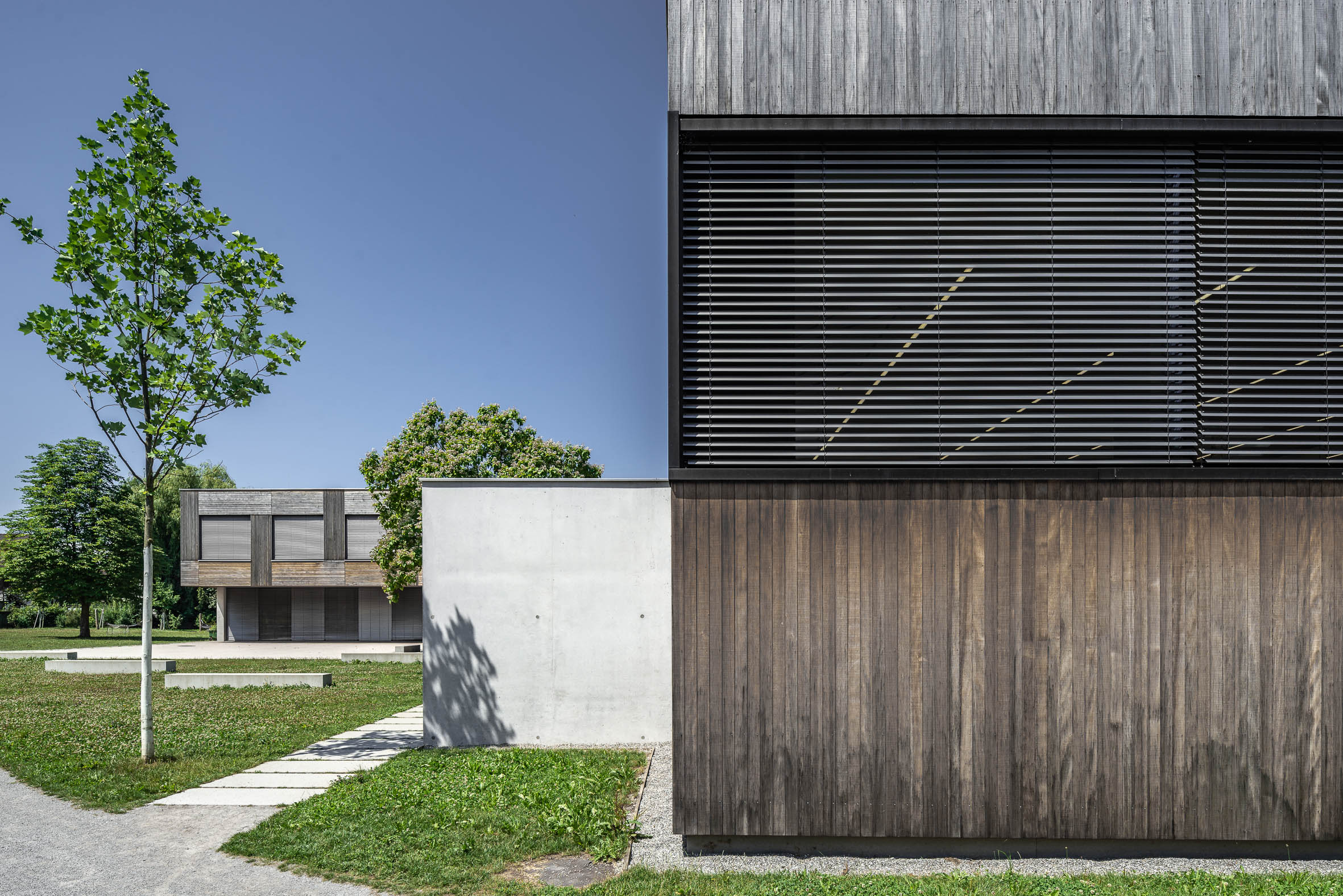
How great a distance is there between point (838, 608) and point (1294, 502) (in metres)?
3.26

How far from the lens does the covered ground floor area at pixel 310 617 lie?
31453mm

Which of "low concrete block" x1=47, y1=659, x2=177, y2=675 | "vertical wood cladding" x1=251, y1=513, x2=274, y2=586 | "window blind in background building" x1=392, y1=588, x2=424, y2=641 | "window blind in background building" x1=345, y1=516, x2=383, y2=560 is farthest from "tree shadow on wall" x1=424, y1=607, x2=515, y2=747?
"vertical wood cladding" x1=251, y1=513, x2=274, y2=586

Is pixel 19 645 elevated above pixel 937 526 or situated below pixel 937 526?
below

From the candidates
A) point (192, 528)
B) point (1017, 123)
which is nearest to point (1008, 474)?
point (1017, 123)

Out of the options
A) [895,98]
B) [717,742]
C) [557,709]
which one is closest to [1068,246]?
[895,98]

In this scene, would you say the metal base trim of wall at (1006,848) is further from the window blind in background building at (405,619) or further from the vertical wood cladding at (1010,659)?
the window blind in background building at (405,619)

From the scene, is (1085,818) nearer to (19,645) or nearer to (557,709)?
(557,709)

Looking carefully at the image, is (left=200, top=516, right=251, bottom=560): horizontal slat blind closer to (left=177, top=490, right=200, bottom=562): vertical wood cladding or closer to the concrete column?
(left=177, top=490, right=200, bottom=562): vertical wood cladding

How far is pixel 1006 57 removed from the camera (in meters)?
5.07

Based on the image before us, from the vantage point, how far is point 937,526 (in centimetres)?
493

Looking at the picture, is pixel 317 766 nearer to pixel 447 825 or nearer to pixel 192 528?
pixel 447 825

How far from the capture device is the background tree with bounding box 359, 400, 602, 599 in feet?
71.0

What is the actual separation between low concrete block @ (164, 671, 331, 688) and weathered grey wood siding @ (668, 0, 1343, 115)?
14326 mm

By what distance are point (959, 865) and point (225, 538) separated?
109 feet
